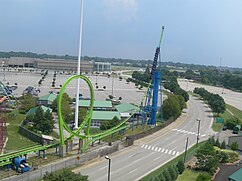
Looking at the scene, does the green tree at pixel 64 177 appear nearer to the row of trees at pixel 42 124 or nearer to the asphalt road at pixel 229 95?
the row of trees at pixel 42 124

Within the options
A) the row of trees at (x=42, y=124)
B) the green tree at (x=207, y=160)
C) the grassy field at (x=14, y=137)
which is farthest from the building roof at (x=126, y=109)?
the green tree at (x=207, y=160)

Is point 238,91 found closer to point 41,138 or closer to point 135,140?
point 135,140

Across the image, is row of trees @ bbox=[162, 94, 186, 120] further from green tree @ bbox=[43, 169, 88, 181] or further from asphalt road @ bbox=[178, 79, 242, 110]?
green tree @ bbox=[43, 169, 88, 181]

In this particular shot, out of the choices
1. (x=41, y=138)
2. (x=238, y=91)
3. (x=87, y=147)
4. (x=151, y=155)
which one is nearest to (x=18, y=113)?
(x=41, y=138)

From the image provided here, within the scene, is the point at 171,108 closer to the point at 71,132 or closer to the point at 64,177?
the point at 71,132

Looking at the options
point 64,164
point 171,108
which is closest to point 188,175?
point 64,164
